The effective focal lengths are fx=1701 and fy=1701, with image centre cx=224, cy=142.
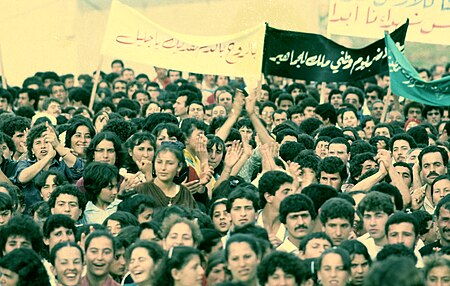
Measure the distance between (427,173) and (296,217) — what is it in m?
2.95

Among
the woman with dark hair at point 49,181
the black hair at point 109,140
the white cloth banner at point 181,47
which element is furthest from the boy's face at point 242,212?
the white cloth banner at point 181,47

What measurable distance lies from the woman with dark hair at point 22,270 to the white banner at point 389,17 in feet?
37.1

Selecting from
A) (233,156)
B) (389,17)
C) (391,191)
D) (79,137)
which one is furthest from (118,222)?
(389,17)

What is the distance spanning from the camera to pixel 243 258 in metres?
11.1

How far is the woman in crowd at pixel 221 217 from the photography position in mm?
13156

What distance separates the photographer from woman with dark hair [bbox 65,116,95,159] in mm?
15656

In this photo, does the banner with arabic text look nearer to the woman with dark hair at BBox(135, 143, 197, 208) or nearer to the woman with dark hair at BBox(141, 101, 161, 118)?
the woman with dark hair at BBox(141, 101, 161, 118)

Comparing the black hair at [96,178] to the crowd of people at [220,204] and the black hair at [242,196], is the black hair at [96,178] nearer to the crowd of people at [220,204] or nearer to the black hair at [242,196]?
the crowd of people at [220,204]

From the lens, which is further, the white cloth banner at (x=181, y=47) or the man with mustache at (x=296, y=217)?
the white cloth banner at (x=181, y=47)

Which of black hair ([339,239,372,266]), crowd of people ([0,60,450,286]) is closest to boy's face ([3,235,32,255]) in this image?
crowd of people ([0,60,450,286])

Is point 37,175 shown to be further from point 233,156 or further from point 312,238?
point 312,238

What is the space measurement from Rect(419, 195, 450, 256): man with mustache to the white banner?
8.37 meters

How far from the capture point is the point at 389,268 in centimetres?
826

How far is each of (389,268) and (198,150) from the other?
22.1 feet
